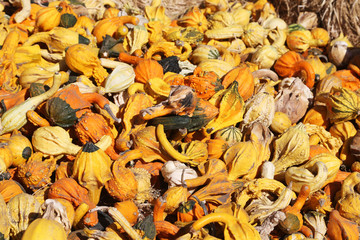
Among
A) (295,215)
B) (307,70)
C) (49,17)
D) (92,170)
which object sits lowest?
(295,215)

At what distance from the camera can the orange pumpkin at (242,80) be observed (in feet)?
12.8

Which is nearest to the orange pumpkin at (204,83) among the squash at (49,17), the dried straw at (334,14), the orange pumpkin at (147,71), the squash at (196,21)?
the orange pumpkin at (147,71)

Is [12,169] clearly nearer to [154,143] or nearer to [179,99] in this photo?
[154,143]

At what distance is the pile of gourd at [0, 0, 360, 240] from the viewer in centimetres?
285

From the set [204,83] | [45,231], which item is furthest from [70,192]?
[204,83]

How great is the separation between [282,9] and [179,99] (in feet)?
11.8

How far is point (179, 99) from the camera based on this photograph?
3.29m

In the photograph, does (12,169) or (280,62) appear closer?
(12,169)

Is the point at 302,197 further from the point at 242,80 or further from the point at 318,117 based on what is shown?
the point at 242,80

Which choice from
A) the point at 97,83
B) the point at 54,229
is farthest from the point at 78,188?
the point at 97,83

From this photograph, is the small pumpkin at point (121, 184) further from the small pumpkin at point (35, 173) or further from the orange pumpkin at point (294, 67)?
the orange pumpkin at point (294, 67)

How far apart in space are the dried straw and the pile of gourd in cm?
86

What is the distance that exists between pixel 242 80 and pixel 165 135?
44.2 inches

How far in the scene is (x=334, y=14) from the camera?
5652mm
